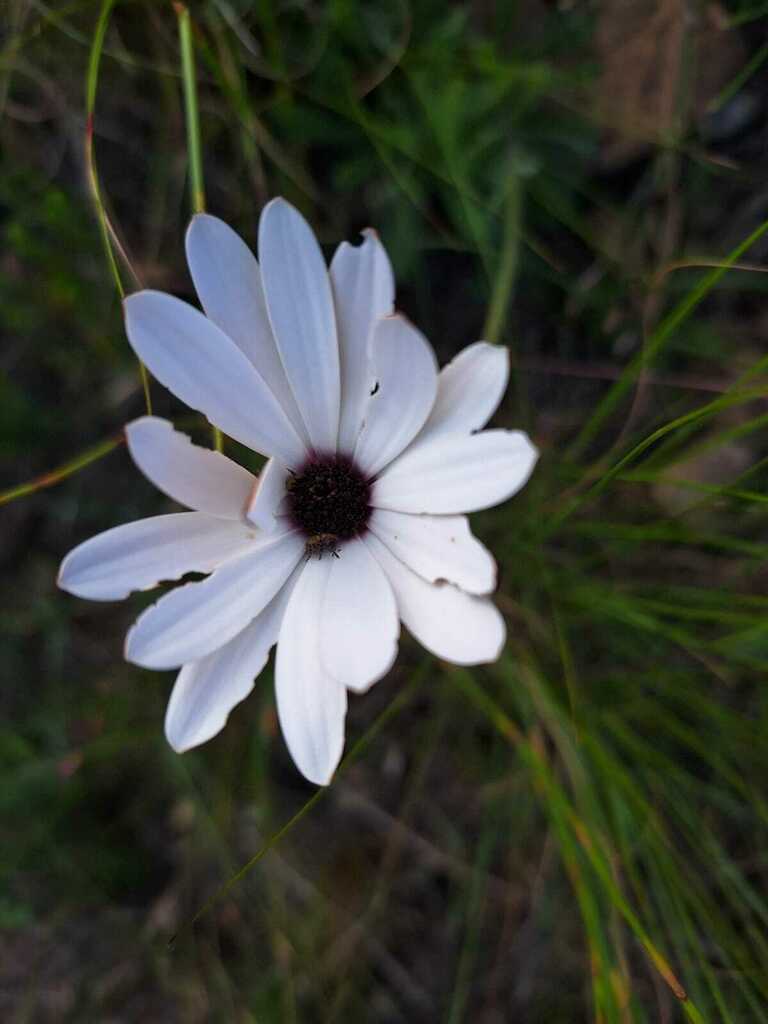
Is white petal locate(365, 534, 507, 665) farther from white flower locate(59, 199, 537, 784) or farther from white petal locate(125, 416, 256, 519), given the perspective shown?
white petal locate(125, 416, 256, 519)

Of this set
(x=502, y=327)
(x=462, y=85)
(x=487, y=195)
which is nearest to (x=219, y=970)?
(x=502, y=327)

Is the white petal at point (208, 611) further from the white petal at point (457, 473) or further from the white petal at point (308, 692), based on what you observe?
the white petal at point (457, 473)

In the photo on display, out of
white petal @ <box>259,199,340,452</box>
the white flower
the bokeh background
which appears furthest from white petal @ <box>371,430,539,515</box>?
the bokeh background

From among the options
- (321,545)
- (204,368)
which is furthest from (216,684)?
(204,368)

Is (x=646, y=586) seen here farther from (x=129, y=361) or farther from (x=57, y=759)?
(x=57, y=759)

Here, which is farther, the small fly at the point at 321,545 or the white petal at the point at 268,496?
the small fly at the point at 321,545

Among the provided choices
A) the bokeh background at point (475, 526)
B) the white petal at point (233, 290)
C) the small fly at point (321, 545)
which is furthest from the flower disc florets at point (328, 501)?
the bokeh background at point (475, 526)
